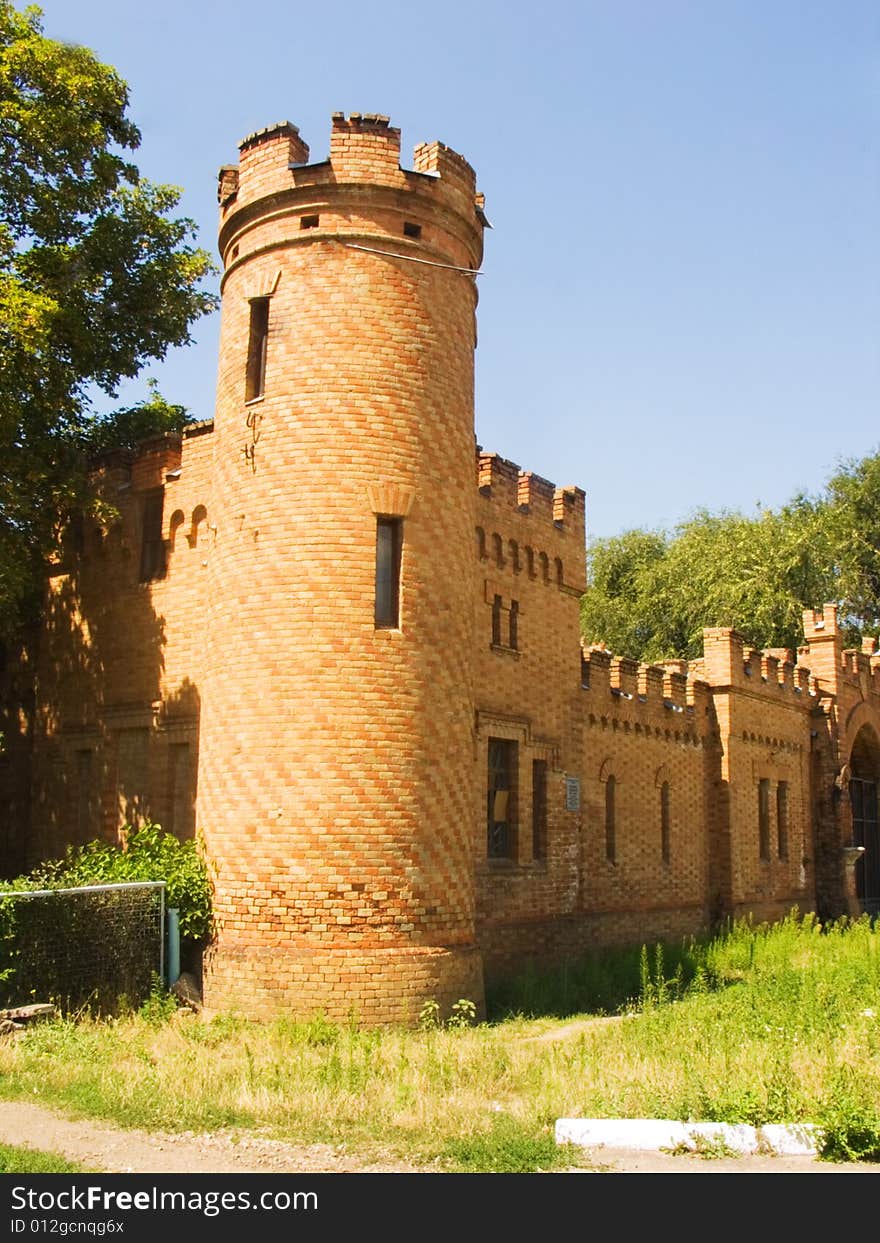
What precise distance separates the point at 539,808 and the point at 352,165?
30.1 ft

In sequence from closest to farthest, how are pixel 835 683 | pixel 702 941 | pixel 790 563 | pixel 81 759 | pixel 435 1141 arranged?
pixel 435 1141
pixel 81 759
pixel 702 941
pixel 835 683
pixel 790 563

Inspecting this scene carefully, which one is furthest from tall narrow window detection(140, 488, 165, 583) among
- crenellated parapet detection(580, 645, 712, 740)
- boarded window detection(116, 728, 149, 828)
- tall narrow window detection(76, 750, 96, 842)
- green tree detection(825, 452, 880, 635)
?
green tree detection(825, 452, 880, 635)

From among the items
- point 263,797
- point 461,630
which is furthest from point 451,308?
point 263,797

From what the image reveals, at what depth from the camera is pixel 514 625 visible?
56.1 ft

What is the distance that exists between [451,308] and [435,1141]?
31.7 feet

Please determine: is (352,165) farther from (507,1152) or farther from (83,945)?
(507,1152)

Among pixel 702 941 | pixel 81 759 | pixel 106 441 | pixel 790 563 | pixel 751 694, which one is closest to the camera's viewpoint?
pixel 81 759

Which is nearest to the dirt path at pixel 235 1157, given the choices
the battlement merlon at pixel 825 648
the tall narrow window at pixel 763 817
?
the tall narrow window at pixel 763 817

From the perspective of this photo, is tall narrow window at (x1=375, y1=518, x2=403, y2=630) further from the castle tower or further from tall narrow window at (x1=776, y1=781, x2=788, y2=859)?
tall narrow window at (x1=776, y1=781, x2=788, y2=859)

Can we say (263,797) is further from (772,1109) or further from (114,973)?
(772,1109)

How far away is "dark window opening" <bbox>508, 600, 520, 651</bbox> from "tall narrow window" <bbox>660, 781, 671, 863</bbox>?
534 centimetres

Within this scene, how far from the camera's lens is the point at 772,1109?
8.04 metres

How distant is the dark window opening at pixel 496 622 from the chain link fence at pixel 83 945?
19.8 ft

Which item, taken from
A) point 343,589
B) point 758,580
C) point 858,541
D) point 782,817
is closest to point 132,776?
point 343,589
